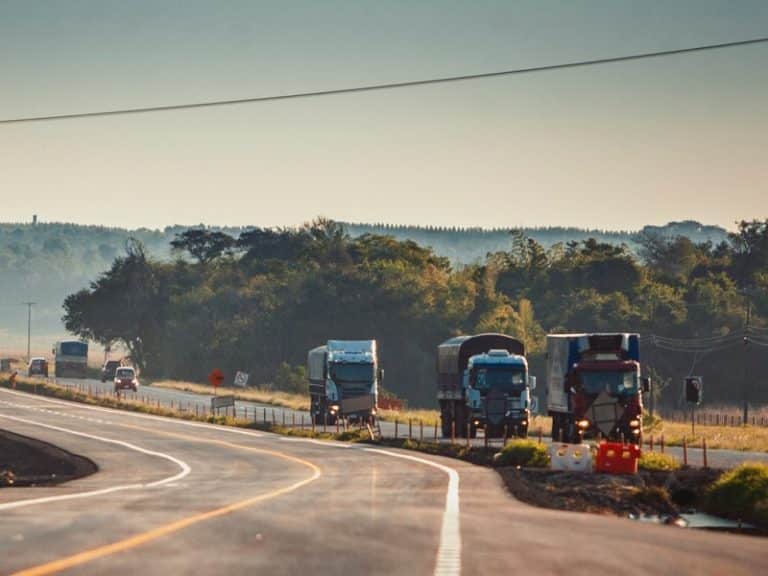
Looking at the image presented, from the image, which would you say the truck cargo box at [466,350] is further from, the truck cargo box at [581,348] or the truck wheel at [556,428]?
the truck cargo box at [581,348]

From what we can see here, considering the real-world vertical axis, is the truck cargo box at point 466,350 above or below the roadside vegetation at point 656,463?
above

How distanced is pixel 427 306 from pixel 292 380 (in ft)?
62.1

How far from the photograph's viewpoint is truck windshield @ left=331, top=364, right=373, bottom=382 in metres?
74.4

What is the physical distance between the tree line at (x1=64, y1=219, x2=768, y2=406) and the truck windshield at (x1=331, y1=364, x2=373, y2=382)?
76.5m

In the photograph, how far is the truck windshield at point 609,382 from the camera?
53719mm

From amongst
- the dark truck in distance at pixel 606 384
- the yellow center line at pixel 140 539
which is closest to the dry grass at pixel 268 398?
the dark truck in distance at pixel 606 384

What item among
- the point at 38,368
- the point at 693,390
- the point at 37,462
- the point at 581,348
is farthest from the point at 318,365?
the point at 38,368

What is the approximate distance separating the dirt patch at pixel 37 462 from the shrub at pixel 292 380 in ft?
273

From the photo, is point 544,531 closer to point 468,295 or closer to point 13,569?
point 13,569

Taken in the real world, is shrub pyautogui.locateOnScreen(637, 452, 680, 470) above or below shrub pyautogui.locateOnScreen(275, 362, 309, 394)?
below

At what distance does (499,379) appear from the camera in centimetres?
6134

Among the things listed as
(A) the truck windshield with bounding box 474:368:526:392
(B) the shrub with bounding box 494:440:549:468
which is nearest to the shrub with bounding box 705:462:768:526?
(B) the shrub with bounding box 494:440:549:468

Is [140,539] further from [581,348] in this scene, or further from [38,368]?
[38,368]

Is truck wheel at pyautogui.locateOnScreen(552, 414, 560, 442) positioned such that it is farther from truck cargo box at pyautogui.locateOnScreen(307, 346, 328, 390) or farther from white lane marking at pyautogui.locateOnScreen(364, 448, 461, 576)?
white lane marking at pyautogui.locateOnScreen(364, 448, 461, 576)
